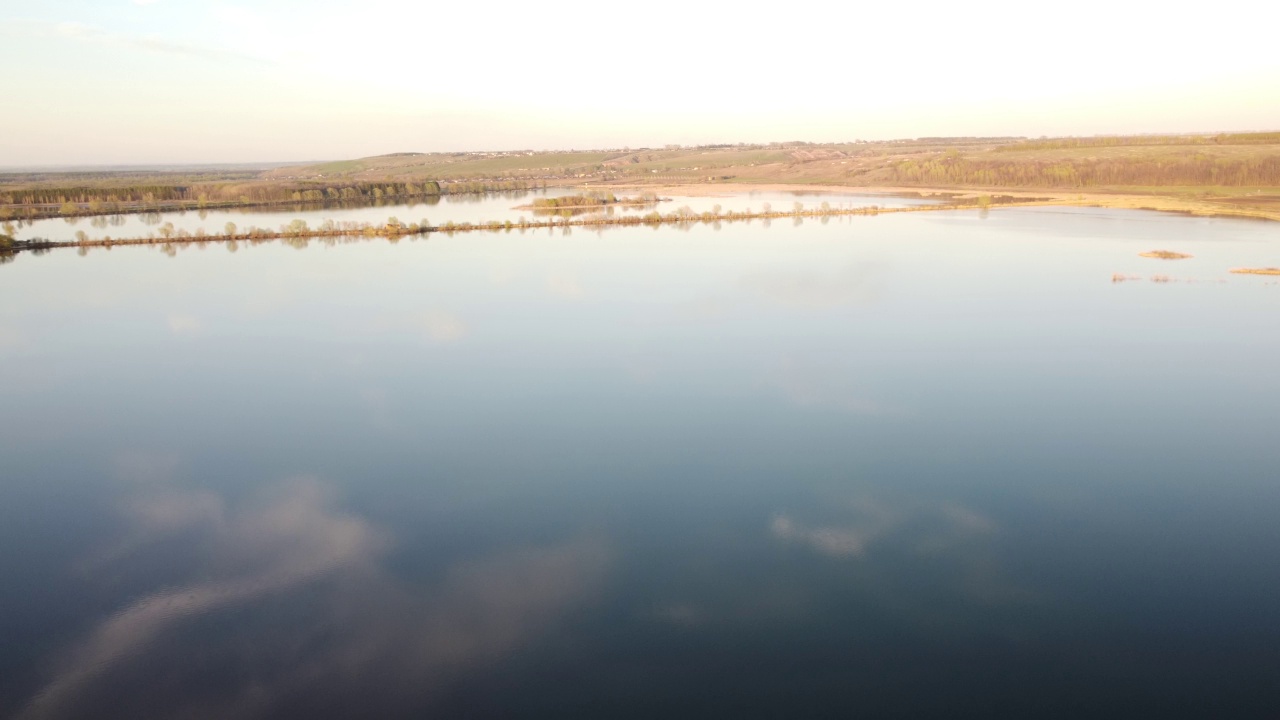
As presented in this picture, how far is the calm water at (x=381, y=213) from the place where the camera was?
37562mm

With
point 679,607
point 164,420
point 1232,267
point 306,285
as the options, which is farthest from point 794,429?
point 1232,267

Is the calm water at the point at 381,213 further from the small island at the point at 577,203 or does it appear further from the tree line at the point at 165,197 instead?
the tree line at the point at 165,197

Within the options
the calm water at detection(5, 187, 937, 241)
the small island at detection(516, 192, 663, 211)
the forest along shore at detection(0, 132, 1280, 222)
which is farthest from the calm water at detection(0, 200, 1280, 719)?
the forest along shore at detection(0, 132, 1280, 222)

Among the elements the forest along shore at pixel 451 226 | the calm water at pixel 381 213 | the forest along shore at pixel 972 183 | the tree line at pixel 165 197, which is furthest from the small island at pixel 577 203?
the tree line at pixel 165 197

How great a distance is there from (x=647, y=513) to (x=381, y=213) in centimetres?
4364

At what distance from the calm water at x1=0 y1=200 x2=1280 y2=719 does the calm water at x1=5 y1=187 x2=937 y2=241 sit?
2240 cm

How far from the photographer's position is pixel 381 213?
4800cm

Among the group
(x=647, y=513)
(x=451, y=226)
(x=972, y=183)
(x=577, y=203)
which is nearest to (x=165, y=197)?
(x=577, y=203)

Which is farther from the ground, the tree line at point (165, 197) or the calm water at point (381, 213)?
the tree line at point (165, 197)

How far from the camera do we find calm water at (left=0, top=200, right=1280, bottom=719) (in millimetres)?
6504

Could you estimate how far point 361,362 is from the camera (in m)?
15.4

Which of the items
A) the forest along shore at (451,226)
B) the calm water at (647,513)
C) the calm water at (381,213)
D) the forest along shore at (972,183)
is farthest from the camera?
the forest along shore at (972,183)

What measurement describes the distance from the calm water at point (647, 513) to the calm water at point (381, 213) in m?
22.4

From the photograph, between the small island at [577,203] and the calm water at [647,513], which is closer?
the calm water at [647,513]
